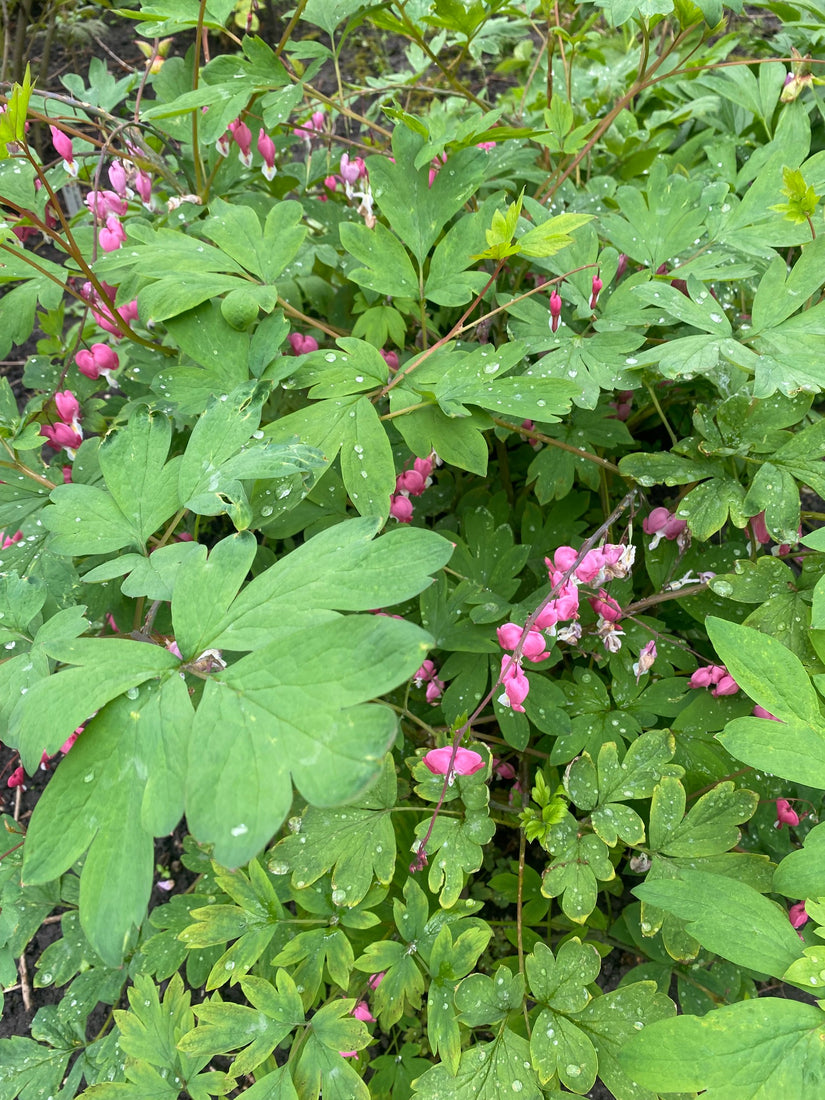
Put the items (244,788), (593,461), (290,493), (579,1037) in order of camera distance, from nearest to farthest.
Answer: (244,788)
(579,1037)
(290,493)
(593,461)

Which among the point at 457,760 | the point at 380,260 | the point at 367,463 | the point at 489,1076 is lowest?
the point at 489,1076

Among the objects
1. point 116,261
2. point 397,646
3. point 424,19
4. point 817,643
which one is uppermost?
point 424,19

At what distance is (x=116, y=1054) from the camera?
150 centimetres

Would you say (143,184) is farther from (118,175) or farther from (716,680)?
(716,680)

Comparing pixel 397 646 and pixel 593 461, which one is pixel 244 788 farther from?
pixel 593 461

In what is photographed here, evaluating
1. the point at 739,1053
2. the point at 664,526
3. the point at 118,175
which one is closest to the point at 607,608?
the point at 664,526

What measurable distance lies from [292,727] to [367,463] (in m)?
0.63

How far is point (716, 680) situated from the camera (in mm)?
1522

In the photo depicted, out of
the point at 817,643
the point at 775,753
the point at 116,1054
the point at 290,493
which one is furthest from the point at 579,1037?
the point at 290,493

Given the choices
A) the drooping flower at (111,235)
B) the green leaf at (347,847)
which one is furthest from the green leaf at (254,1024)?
the drooping flower at (111,235)

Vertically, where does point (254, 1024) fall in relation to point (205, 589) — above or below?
below

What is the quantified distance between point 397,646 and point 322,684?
98 mm

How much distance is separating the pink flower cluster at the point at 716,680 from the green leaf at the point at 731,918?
1.65 ft

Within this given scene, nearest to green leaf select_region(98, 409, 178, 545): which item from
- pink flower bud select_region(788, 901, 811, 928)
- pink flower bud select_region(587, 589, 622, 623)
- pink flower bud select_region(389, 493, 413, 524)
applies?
pink flower bud select_region(389, 493, 413, 524)
